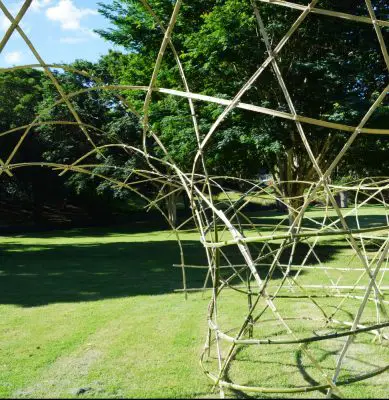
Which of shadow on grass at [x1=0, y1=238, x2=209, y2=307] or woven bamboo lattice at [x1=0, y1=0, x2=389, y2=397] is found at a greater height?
woven bamboo lattice at [x1=0, y1=0, x2=389, y2=397]

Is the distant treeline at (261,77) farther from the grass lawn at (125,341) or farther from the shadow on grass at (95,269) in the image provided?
the grass lawn at (125,341)

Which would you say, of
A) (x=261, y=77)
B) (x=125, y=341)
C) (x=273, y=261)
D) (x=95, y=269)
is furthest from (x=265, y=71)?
(x=273, y=261)

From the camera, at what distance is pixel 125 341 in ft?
15.7

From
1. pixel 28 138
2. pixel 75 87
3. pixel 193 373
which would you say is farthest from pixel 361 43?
pixel 28 138

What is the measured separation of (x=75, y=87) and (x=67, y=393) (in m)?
18.0

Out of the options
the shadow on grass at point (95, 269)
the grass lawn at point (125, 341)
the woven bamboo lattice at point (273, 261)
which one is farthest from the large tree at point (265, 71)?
the woven bamboo lattice at point (273, 261)

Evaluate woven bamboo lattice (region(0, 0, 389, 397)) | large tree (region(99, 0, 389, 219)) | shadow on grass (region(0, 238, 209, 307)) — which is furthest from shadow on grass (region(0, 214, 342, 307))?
large tree (region(99, 0, 389, 219))

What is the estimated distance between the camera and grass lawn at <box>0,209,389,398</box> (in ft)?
11.9

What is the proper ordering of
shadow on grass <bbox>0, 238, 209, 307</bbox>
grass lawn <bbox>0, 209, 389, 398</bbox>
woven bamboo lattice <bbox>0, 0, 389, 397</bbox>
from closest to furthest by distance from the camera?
woven bamboo lattice <bbox>0, 0, 389, 397</bbox>, grass lawn <bbox>0, 209, 389, 398</bbox>, shadow on grass <bbox>0, 238, 209, 307</bbox>

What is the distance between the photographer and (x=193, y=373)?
383 centimetres

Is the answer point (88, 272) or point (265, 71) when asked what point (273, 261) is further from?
point (265, 71)

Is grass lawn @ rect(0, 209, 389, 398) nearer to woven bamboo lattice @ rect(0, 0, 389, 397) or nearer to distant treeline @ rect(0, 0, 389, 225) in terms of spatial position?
woven bamboo lattice @ rect(0, 0, 389, 397)

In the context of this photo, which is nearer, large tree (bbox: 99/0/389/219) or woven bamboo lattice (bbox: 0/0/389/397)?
woven bamboo lattice (bbox: 0/0/389/397)

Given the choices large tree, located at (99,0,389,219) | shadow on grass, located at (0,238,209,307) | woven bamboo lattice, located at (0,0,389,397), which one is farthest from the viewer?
large tree, located at (99,0,389,219)
